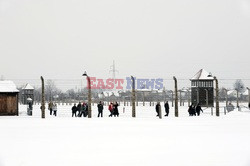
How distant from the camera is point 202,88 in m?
68.5

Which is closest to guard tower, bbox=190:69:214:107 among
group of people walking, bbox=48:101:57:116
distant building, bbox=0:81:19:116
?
group of people walking, bbox=48:101:57:116

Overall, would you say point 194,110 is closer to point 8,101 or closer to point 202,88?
point 8,101

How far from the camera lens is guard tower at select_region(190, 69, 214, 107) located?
66.8 metres

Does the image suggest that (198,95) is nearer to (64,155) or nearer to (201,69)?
(201,69)

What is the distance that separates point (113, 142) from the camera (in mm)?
12859

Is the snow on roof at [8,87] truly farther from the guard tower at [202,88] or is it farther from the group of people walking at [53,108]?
the guard tower at [202,88]

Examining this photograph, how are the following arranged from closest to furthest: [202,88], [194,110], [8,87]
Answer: [194,110], [8,87], [202,88]

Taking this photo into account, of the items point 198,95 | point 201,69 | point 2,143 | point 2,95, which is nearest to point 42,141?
point 2,143

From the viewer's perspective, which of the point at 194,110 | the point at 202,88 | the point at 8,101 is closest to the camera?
the point at 194,110

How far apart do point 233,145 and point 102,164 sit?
4850 mm

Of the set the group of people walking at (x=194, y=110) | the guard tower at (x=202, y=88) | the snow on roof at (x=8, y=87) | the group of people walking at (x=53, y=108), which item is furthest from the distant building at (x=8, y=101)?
the guard tower at (x=202, y=88)

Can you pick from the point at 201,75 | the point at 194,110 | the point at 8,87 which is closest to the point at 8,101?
the point at 8,87

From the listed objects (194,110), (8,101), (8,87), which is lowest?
(194,110)

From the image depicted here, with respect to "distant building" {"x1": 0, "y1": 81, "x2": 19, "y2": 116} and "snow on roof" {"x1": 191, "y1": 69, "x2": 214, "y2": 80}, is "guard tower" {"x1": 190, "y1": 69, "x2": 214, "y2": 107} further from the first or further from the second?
"distant building" {"x1": 0, "y1": 81, "x2": 19, "y2": 116}
